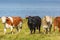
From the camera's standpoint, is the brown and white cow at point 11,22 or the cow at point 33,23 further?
the brown and white cow at point 11,22

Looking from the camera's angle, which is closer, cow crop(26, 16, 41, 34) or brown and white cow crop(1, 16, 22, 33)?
cow crop(26, 16, 41, 34)

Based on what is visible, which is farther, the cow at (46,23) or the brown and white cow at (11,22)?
the brown and white cow at (11,22)

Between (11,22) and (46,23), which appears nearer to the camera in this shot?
(46,23)

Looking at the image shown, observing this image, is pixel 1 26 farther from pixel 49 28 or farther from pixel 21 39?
pixel 21 39

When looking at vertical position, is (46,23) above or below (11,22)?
below

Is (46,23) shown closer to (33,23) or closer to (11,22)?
(33,23)

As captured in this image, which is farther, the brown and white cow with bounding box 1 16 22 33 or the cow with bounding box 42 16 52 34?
the brown and white cow with bounding box 1 16 22 33

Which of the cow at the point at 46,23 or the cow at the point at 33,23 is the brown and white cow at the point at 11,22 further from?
the cow at the point at 46,23

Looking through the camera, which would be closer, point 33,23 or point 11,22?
point 33,23

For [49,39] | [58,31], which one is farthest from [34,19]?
[49,39]

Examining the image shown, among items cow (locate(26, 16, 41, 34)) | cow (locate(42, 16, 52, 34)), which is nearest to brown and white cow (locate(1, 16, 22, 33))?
cow (locate(26, 16, 41, 34))

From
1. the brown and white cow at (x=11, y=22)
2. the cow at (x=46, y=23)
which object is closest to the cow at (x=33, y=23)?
the cow at (x=46, y=23)

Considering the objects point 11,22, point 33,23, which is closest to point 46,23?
point 33,23

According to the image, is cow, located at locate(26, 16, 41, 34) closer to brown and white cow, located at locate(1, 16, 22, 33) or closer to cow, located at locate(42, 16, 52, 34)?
cow, located at locate(42, 16, 52, 34)
